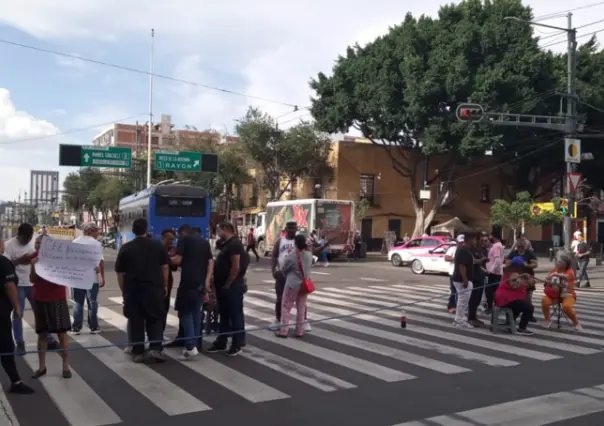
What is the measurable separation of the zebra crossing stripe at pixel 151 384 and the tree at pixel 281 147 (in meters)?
34.4

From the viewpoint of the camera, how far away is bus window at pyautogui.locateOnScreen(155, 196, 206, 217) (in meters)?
27.7

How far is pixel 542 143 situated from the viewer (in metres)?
41.4

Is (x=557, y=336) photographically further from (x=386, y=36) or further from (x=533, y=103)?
(x=386, y=36)

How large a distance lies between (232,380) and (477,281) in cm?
609

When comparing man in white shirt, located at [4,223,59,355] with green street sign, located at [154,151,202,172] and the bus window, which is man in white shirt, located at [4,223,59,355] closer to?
the bus window

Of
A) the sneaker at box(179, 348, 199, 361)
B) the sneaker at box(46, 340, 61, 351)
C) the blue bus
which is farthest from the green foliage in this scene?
the sneaker at box(46, 340, 61, 351)

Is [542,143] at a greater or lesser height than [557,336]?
greater

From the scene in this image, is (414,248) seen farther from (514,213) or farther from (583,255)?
(583,255)

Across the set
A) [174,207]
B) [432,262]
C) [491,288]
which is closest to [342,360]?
[491,288]

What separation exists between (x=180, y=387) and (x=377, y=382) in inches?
86.6

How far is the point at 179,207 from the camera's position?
28.1m

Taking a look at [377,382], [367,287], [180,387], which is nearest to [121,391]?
[180,387]

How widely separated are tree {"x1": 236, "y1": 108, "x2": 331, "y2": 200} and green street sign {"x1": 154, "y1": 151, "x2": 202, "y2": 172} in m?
8.09

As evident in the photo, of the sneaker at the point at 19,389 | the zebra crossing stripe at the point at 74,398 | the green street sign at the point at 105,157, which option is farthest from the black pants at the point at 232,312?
the green street sign at the point at 105,157
